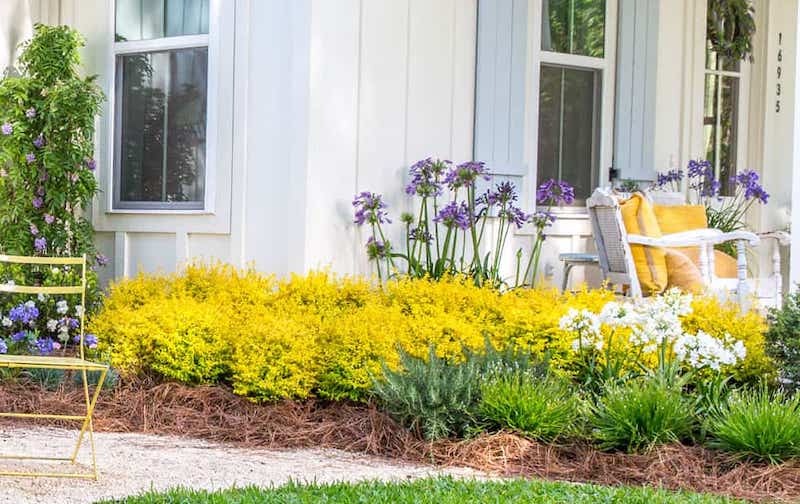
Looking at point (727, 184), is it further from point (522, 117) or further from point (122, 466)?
point (122, 466)

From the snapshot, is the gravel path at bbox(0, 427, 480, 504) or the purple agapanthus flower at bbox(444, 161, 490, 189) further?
the purple agapanthus flower at bbox(444, 161, 490, 189)

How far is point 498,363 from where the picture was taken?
507 centimetres

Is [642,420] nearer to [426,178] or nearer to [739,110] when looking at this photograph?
[426,178]

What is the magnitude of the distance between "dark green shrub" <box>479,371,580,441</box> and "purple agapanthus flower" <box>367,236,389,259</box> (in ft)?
6.57

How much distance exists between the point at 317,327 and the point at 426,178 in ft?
4.87

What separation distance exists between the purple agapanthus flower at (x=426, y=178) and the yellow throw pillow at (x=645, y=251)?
3.39 ft

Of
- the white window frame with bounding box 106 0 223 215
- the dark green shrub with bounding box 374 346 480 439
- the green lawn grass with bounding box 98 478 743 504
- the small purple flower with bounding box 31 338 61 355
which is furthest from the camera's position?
the white window frame with bounding box 106 0 223 215

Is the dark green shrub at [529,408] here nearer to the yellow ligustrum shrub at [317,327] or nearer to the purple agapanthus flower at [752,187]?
the yellow ligustrum shrub at [317,327]

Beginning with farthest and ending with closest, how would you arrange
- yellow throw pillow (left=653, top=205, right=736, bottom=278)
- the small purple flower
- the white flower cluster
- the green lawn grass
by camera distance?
yellow throw pillow (left=653, top=205, right=736, bottom=278)
the small purple flower
the white flower cluster
the green lawn grass

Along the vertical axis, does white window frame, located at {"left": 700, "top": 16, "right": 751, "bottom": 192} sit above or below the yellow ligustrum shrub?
above

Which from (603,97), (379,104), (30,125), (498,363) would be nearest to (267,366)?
(498,363)

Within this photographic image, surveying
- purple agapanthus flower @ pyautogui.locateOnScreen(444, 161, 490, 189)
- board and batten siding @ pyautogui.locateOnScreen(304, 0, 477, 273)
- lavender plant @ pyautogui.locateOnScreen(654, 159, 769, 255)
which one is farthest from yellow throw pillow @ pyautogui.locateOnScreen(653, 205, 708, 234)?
purple agapanthus flower @ pyautogui.locateOnScreen(444, 161, 490, 189)

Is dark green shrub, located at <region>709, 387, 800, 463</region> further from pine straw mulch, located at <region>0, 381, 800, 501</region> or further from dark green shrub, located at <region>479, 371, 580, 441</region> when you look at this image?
dark green shrub, located at <region>479, 371, 580, 441</region>

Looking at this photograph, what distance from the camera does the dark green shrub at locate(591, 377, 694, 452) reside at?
4629 millimetres
